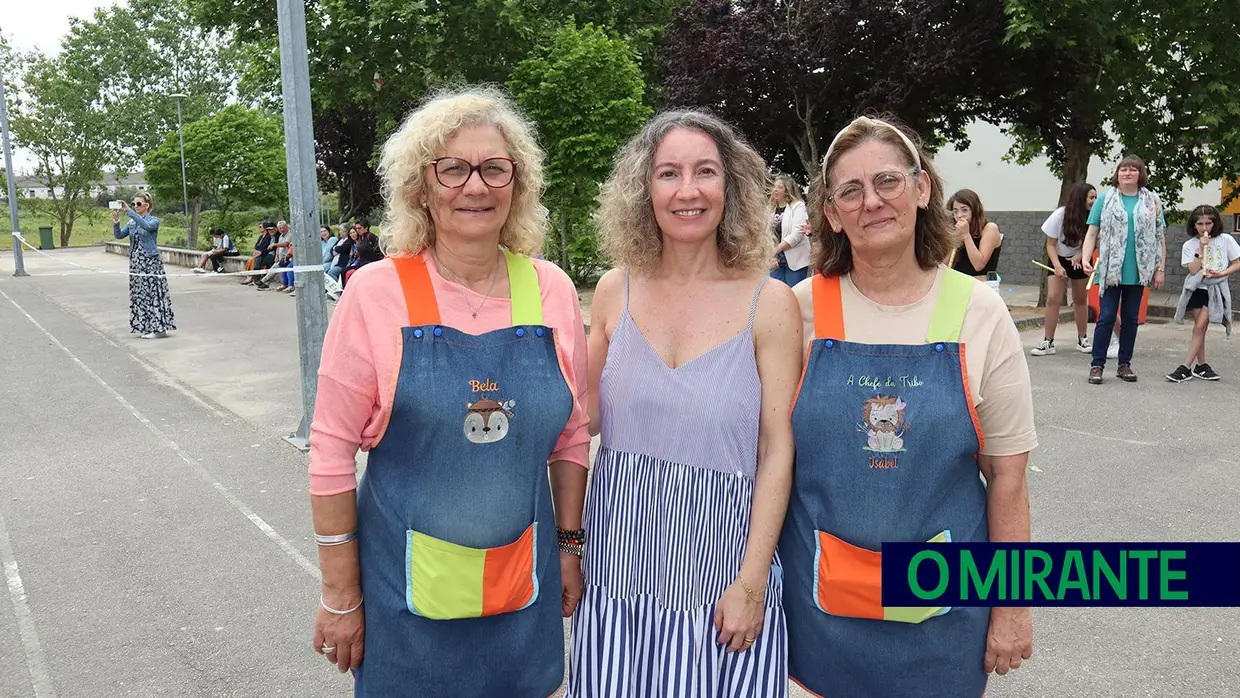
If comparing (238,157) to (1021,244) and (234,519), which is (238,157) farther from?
(234,519)

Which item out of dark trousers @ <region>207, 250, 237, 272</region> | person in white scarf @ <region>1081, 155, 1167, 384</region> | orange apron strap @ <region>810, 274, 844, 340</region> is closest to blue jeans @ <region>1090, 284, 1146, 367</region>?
person in white scarf @ <region>1081, 155, 1167, 384</region>

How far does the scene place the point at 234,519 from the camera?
5348 mm

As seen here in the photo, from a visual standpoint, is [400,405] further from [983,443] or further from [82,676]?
[82,676]

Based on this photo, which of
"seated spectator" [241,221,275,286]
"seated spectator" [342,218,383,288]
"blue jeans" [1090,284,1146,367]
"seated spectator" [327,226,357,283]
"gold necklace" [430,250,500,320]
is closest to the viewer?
"gold necklace" [430,250,500,320]

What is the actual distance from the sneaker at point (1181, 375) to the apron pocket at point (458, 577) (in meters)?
8.29

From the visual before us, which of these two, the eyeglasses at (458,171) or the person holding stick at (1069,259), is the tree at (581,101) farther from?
the eyeglasses at (458,171)

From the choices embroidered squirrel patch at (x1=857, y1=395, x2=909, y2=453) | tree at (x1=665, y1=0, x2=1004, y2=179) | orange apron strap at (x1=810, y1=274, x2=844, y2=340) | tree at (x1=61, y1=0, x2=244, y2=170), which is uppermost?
tree at (x1=61, y1=0, x2=244, y2=170)

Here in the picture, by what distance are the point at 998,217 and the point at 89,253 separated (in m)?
35.9

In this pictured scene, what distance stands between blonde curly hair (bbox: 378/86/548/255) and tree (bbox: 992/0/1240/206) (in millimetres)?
11050

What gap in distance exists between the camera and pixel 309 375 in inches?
→ 268

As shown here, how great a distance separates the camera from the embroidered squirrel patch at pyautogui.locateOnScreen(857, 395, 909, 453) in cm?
201

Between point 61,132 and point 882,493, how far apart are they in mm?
49977

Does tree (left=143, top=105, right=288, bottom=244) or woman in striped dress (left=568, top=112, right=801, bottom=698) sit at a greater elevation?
tree (left=143, top=105, right=288, bottom=244)

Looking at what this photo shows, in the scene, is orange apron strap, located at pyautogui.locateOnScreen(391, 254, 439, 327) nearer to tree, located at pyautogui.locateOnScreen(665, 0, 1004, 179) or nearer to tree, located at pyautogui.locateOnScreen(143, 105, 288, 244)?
tree, located at pyautogui.locateOnScreen(665, 0, 1004, 179)
